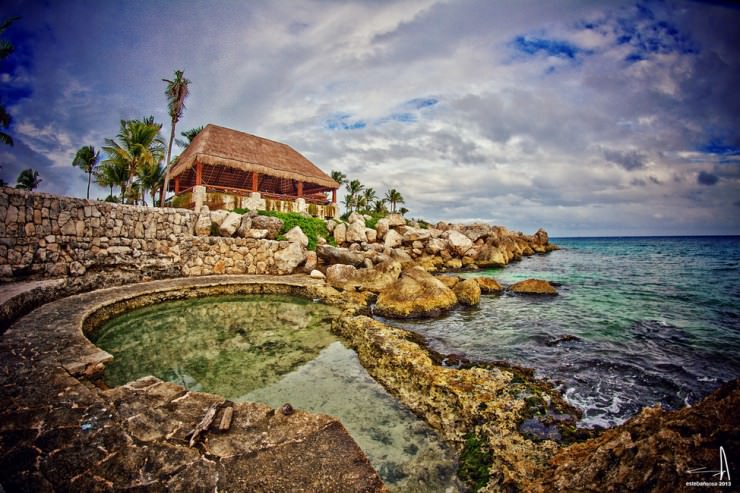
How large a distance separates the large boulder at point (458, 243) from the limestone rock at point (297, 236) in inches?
536

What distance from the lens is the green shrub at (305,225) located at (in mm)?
17188

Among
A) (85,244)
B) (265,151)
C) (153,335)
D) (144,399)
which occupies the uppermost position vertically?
(265,151)

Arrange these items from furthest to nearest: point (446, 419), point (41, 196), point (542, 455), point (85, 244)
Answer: point (85, 244) < point (41, 196) < point (446, 419) < point (542, 455)

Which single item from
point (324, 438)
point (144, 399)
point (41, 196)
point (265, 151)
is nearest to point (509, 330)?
point (324, 438)

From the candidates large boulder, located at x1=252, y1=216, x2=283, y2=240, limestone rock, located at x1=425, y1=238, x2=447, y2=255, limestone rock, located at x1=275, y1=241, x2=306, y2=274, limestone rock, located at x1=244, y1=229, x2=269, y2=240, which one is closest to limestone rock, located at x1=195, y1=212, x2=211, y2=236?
limestone rock, located at x1=244, y1=229, x2=269, y2=240

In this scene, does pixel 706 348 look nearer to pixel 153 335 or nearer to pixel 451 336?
pixel 451 336

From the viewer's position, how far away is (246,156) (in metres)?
20.2

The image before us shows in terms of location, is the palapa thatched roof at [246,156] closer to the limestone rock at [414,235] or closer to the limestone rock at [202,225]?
the limestone rock at [202,225]

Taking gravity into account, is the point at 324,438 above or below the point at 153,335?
above

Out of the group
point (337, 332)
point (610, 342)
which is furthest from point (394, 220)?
point (610, 342)

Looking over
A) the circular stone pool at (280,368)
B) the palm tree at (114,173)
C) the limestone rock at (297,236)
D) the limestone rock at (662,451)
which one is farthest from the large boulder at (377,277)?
the palm tree at (114,173)

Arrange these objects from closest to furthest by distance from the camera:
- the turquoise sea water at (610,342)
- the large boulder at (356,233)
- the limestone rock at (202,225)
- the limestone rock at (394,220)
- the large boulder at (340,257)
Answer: the turquoise sea water at (610,342), the limestone rock at (202,225), the large boulder at (340,257), the large boulder at (356,233), the limestone rock at (394,220)

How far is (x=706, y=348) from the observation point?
7051 mm

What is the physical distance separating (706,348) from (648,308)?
464 centimetres
